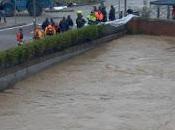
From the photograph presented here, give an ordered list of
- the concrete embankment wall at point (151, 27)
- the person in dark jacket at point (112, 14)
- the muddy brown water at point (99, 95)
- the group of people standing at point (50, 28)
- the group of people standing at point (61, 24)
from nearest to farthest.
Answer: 1. the muddy brown water at point (99, 95)
2. the group of people standing at point (61, 24)
3. the group of people standing at point (50, 28)
4. the concrete embankment wall at point (151, 27)
5. the person in dark jacket at point (112, 14)

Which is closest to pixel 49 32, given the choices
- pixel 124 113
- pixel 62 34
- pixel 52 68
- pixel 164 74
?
pixel 62 34

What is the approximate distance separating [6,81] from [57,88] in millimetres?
1929

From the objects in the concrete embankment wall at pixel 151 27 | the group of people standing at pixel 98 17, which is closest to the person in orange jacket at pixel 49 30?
the group of people standing at pixel 98 17

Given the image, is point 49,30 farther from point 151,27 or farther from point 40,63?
point 151,27

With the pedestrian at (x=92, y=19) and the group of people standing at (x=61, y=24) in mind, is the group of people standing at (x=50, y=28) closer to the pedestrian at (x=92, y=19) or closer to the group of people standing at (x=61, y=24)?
the group of people standing at (x=61, y=24)

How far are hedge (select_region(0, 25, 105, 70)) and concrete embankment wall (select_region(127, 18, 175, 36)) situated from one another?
4.39 m

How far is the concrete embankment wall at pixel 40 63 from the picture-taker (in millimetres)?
27052

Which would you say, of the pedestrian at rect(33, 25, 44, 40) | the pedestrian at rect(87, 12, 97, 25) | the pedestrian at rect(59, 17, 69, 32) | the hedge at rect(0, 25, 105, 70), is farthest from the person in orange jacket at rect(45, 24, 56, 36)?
the pedestrian at rect(87, 12, 97, 25)

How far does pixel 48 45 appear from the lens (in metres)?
Result: 31.1

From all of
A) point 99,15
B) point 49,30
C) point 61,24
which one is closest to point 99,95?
point 49,30

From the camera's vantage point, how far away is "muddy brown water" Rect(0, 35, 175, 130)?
22.3 metres

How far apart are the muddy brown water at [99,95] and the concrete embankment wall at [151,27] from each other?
5.73 meters

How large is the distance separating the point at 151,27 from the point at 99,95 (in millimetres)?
16589

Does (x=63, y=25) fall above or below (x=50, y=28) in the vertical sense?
below
